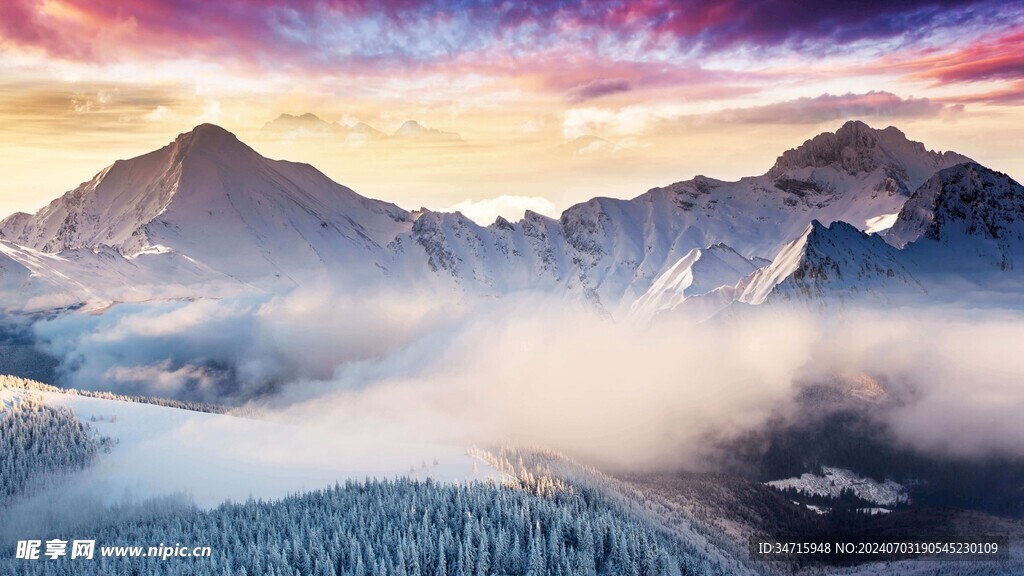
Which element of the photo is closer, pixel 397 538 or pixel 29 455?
pixel 397 538

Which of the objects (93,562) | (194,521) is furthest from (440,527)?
(93,562)

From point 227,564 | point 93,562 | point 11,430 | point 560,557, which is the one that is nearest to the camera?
point 227,564

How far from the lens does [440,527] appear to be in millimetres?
168250

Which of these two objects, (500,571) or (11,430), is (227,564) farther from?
(11,430)

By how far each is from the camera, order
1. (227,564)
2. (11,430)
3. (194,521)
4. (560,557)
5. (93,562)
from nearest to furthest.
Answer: (227,564) → (93,562) → (560,557) → (194,521) → (11,430)

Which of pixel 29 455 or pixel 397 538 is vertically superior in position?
pixel 29 455

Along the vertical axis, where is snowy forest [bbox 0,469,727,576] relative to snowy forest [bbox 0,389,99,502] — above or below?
below

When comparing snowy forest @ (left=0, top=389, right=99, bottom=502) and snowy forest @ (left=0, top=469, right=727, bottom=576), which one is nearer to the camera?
snowy forest @ (left=0, top=469, right=727, bottom=576)

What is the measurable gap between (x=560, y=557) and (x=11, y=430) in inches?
6147

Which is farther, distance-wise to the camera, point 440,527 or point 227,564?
point 440,527

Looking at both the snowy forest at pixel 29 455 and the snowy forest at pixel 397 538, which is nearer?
the snowy forest at pixel 397 538

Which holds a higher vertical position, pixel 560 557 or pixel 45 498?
pixel 45 498

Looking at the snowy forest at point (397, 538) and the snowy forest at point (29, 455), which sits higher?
the snowy forest at point (29, 455)

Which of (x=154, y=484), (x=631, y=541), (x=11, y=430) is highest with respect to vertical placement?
(x=11, y=430)
